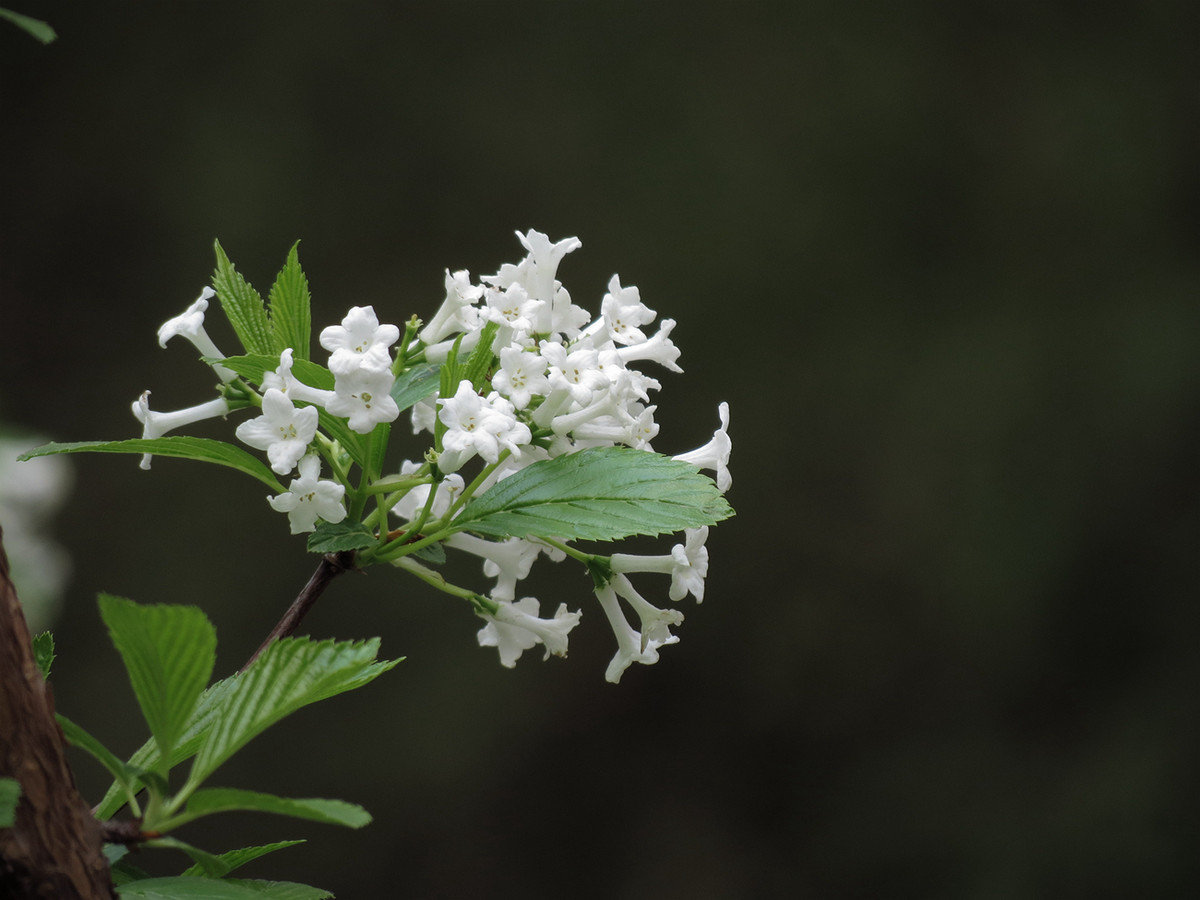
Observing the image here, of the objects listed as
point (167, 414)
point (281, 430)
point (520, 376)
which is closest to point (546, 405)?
point (520, 376)

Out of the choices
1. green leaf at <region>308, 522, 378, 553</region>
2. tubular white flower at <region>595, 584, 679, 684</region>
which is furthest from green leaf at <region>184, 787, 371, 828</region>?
tubular white flower at <region>595, 584, 679, 684</region>

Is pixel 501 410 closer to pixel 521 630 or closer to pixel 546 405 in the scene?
pixel 546 405

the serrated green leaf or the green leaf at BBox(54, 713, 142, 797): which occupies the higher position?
the green leaf at BBox(54, 713, 142, 797)

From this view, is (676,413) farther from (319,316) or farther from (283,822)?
(283,822)

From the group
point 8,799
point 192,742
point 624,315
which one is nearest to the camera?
point 8,799

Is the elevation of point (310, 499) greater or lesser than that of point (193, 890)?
greater

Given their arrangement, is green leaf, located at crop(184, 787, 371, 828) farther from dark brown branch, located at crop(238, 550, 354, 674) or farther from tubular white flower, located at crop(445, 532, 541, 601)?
tubular white flower, located at crop(445, 532, 541, 601)

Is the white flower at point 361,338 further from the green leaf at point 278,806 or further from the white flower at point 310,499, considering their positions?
the green leaf at point 278,806
